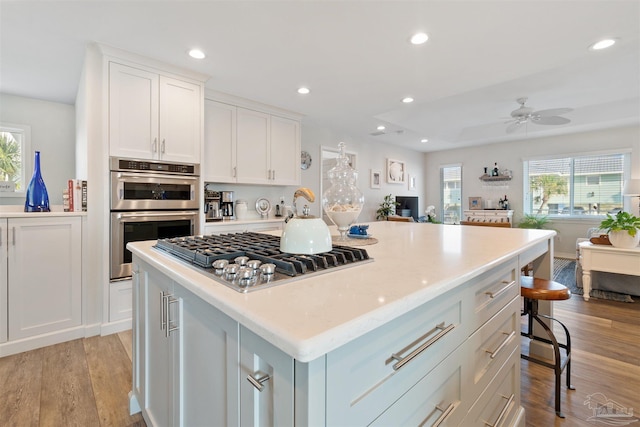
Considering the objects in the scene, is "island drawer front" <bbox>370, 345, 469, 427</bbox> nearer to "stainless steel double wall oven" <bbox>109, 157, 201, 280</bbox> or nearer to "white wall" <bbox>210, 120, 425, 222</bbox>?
"stainless steel double wall oven" <bbox>109, 157, 201, 280</bbox>

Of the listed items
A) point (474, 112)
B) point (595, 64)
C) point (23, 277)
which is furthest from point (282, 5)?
point (474, 112)

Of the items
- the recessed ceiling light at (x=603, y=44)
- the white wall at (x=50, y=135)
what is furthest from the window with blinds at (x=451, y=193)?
the white wall at (x=50, y=135)

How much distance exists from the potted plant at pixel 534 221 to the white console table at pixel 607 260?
2927mm

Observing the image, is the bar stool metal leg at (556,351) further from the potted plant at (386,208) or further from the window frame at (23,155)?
the window frame at (23,155)

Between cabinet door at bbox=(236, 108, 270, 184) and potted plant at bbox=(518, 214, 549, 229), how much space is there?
557 centimetres

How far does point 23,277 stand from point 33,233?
1.12ft

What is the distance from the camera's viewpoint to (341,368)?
551mm

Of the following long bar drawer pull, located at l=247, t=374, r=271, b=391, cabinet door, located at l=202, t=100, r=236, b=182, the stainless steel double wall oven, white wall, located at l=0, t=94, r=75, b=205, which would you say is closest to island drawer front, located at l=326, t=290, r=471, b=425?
long bar drawer pull, located at l=247, t=374, r=271, b=391

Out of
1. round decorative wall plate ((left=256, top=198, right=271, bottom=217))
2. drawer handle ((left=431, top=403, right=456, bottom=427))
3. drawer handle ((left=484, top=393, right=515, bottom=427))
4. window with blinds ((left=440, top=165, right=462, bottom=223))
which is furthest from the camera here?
window with blinds ((left=440, top=165, right=462, bottom=223))

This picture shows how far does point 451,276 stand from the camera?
0.83 meters

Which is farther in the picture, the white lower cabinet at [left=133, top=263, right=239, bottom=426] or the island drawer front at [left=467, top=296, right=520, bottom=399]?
the island drawer front at [left=467, top=296, right=520, bottom=399]

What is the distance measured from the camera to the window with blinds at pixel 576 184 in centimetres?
555

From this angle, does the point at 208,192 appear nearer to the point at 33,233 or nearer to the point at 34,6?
the point at 33,233

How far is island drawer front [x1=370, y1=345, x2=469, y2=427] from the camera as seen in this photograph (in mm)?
700
